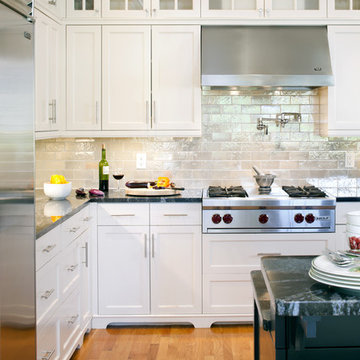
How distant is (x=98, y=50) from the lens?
4.17m

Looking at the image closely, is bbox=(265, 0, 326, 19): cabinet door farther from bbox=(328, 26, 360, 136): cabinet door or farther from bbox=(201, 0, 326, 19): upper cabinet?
bbox=(328, 26, 360, 136): cabinet door

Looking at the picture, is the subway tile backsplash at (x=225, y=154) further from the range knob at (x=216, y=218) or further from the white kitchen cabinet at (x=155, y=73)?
the range knob at (x=216, y=218)

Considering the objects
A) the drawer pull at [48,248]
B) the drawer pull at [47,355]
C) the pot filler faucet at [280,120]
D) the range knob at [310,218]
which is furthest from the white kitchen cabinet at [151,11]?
the drawer pull at [47,355]

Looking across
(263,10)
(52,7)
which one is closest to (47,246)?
(52,7)

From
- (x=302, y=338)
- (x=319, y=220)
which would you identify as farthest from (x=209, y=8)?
(x=302, y=338)

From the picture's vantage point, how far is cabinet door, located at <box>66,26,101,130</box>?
13.7 feet

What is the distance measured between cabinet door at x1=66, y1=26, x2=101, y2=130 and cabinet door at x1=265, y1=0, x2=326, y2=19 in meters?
1.29

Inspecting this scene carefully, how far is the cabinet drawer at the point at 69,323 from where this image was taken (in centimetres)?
304

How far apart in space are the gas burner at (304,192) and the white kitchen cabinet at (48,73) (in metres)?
→ 1.76

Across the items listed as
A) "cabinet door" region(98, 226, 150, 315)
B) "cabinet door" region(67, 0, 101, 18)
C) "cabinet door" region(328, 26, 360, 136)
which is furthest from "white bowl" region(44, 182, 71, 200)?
"cabinet door" region(328, 26, 360, 136)

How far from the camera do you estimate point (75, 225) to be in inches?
133

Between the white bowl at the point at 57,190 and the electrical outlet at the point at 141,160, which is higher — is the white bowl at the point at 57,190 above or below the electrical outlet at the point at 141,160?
below

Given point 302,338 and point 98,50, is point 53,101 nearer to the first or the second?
point 98,50

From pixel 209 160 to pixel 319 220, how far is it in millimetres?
1083
